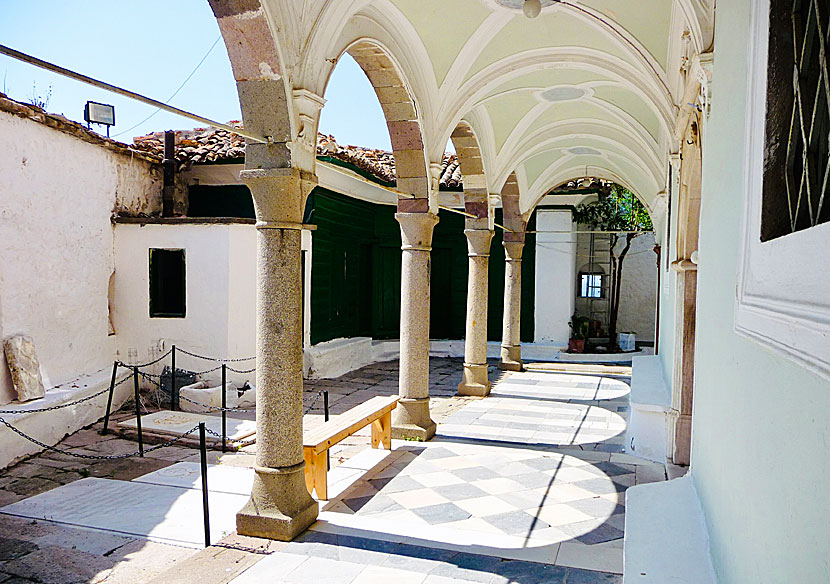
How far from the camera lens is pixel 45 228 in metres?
8.45

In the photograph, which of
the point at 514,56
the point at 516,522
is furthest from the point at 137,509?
the point at 514,56

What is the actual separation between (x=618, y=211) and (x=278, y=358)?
14504 mm

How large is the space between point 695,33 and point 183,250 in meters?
8.70

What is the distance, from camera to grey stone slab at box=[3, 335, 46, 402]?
7.66m

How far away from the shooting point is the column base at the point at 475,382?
34.1ft

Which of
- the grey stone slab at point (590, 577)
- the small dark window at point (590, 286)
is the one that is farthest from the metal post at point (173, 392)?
the small dark window at point (590, 286)

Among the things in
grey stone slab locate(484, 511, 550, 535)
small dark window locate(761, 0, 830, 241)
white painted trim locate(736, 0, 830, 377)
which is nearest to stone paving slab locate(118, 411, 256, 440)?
grey stone slab locate(484, 511, 550, 535)

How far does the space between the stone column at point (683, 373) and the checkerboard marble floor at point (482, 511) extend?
0.45 m

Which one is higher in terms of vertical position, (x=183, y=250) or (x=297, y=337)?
(x=183, y=250)

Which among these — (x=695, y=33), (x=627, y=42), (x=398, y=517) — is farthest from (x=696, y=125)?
(x=398, y=517)

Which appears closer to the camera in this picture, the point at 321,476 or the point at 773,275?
the point at 773,275

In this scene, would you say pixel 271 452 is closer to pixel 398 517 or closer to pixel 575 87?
pixel 398 517

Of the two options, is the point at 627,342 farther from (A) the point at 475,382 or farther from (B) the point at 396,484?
(B) the point at 396,484

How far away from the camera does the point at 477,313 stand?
10055 mm
